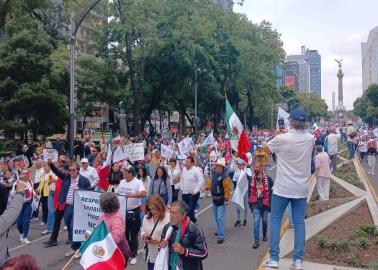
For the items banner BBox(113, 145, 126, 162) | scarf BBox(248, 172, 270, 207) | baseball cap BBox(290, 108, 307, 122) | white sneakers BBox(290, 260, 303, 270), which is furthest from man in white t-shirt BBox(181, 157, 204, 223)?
baseball cap BBox(290, 108, 307, 122)

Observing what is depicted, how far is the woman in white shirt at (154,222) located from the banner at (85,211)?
5.33 ft

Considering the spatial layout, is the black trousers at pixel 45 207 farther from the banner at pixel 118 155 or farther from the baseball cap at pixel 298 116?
the baseball cap at pixel 298 116

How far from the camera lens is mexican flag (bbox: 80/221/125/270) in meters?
5.19

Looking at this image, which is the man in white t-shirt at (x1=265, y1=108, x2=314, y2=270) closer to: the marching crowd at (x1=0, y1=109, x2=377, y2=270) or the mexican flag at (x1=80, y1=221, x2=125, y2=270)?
the marching crowd at (x1=0, y1=109, x2=377, y2=270)

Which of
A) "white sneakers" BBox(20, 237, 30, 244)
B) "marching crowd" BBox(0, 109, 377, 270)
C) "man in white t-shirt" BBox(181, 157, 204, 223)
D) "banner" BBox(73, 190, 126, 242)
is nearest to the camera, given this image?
"marching crowd" BBox(0, 109, 377, 270)

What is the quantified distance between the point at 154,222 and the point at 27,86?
22.3 meters

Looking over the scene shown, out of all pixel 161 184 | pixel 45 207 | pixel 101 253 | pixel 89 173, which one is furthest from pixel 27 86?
pixel 101 253

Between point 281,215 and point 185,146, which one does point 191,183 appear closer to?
point 281,215

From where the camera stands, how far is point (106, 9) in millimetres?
35375

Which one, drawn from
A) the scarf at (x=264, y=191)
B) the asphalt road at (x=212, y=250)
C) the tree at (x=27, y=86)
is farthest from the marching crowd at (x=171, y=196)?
the tree at (x=27, y=86)

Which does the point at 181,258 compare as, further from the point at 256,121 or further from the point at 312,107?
the point at 312,107

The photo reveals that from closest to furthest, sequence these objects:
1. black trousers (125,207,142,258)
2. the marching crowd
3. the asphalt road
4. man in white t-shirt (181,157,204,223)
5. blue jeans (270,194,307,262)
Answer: the marching crowd → blue jeans (270,194,307,262) → the asphalt road → black trousers (125,207,142,258) → man in white t-shirt (181,157,204,223)

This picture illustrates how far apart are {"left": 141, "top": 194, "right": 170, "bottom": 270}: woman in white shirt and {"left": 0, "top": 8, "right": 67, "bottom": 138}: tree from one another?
848 inches

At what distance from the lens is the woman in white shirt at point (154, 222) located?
6.57 metres
